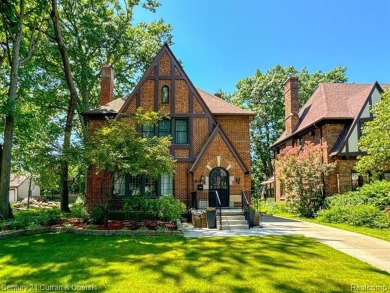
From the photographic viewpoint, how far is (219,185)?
52.0 feet

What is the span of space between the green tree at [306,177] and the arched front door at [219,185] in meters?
4.93

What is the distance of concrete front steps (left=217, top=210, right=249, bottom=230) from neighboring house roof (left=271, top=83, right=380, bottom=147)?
9.70 metres

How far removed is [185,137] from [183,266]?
1050cm

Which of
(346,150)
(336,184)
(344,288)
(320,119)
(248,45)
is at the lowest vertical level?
(344,288)

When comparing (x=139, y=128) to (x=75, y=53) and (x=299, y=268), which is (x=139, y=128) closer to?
(x=75, y=53)

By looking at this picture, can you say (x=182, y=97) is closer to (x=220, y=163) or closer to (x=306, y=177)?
(x=220, y=163)

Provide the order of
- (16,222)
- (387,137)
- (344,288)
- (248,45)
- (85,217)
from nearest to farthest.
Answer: (344,288) → (16,222) → (85,217) → (387,137) → (248,45)

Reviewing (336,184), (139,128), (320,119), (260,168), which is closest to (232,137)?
(139,128)

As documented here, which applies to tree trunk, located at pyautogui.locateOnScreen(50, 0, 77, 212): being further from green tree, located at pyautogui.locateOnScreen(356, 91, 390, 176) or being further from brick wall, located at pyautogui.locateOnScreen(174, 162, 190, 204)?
green tree, located at pyautogui.locateOnScreen(356, 91, 390, 176)

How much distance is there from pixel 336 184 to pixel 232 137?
7638 mm

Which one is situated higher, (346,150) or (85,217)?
(346,150)

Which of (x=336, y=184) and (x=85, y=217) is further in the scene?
(x=336, y=184)

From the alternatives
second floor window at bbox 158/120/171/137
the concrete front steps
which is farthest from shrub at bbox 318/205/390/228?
second floor window at bbox 158/120/171/137

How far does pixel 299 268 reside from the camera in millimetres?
6449
